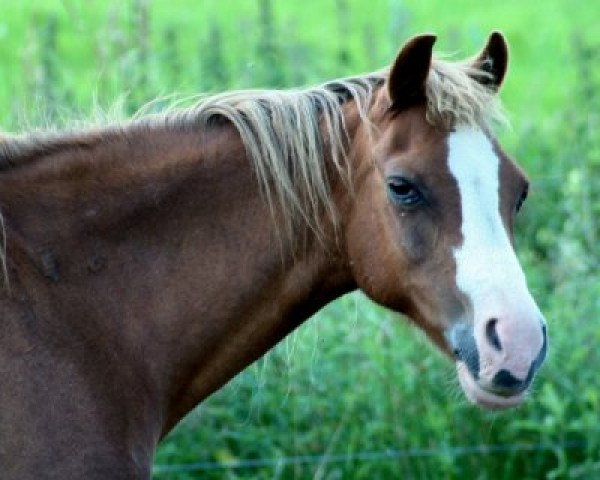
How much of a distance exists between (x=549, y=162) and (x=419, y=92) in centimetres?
403

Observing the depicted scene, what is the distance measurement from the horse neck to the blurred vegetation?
34 centimetres

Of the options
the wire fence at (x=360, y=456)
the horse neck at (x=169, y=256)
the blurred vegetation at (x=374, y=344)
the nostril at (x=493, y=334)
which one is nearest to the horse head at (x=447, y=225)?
the nostril at (x=493, y=334)

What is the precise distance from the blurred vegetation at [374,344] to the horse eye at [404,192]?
2.30 feet

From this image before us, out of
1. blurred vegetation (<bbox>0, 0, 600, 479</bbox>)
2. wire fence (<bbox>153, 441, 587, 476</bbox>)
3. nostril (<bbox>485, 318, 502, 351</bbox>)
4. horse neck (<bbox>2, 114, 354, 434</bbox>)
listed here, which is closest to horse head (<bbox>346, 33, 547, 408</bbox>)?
nostril (<bbox>485, 318, 502, 351</bbox>)

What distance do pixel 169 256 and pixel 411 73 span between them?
779 mm

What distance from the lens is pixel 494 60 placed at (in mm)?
3570

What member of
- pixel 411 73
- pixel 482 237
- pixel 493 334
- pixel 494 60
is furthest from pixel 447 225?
pixel 494 60

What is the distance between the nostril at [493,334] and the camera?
305 cm

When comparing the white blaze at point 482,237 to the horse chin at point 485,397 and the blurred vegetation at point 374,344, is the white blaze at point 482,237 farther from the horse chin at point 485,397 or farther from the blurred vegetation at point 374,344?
the blurred vegetation at point 374,344

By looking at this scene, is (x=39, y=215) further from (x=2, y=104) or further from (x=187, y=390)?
(x=2, y=104)

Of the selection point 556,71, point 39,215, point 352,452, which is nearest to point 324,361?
point 352,452

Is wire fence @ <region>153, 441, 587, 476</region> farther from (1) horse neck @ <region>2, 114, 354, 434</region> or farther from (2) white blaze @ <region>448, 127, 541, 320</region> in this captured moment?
(2) white blaze @ <region>448, 127, 541, 320</region>

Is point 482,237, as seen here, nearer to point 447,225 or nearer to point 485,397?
point 447,225

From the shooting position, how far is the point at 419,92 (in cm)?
333
